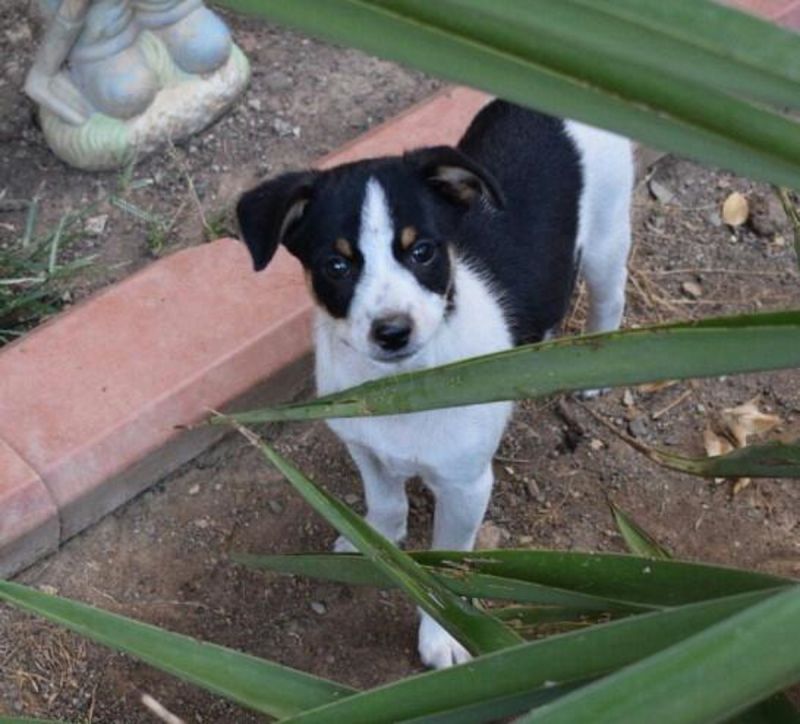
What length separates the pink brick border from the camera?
2852 millimetres

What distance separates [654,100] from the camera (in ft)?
3.71

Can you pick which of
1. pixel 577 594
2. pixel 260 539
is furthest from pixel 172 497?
pixel 577 594

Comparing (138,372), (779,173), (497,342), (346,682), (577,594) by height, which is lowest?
(346,682)

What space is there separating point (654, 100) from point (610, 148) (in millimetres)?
1764

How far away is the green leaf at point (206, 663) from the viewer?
5.31ft

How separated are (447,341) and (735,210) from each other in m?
1.49

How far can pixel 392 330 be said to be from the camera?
224 centimetres

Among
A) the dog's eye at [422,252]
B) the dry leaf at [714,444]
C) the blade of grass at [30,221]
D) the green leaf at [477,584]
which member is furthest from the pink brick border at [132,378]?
the green leaf at [477,584]

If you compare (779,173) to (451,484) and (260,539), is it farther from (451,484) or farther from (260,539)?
(260,539)

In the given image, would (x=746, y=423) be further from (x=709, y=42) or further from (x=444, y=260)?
(x=709, y=42)

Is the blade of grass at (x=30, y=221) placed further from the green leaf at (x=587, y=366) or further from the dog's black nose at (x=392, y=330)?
the green leaf at (x=587, y=366)

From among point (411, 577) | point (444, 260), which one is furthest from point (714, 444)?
point (411, 577)

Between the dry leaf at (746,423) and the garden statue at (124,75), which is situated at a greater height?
the garden statue at (124,75)

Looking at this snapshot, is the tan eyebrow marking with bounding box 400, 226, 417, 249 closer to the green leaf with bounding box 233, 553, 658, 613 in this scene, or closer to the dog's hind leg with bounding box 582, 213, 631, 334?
the green leaf with bounding box 233, 553, 658, 613
